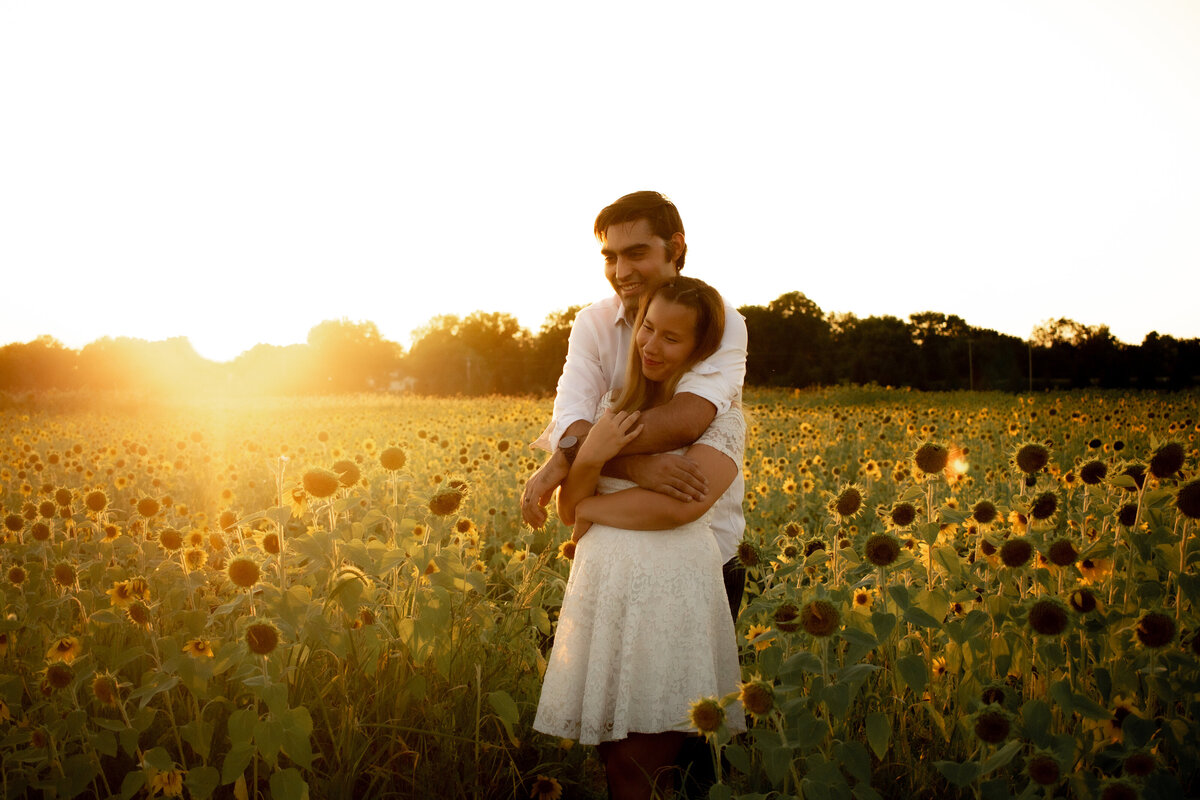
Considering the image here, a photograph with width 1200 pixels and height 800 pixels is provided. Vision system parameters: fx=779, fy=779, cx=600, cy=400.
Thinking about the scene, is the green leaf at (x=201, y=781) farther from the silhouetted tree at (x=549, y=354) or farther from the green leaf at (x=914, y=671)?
the silhouetted tree at (x=549, y=354)

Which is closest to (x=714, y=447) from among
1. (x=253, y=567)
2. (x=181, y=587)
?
(x=253, y=567)

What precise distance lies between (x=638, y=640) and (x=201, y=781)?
1.37 m

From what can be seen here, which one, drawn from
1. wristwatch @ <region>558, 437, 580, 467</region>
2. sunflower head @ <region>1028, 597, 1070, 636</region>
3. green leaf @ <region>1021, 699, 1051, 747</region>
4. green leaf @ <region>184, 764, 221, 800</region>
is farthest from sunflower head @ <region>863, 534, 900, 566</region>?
green leaf @ <region>184, 764, 221, 800</region>

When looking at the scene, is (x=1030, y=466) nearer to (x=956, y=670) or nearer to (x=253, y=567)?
(x=956, y=670)

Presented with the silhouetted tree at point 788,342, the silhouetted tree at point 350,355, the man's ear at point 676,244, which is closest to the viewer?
the man's ear at point 676,244

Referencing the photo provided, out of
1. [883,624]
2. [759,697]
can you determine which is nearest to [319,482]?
[759,697]

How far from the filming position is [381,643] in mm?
2830

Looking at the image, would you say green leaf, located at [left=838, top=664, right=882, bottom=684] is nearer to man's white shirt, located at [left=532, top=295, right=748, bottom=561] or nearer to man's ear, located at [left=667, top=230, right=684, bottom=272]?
man's white shirt, located at [left=532, top=295, right=748, bottom=561]

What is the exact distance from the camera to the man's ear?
3583 millimetres

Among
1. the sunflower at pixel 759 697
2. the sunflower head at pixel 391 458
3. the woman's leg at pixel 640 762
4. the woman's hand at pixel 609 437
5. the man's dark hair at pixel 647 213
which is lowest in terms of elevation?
the woman's leg at pixel 640 762

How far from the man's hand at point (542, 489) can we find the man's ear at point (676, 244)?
43.4 inches

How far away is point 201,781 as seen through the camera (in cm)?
222

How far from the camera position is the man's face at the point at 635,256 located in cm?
348

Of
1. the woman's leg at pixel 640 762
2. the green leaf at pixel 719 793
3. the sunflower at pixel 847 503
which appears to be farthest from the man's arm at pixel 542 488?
the green leaf at pixel 719 793
